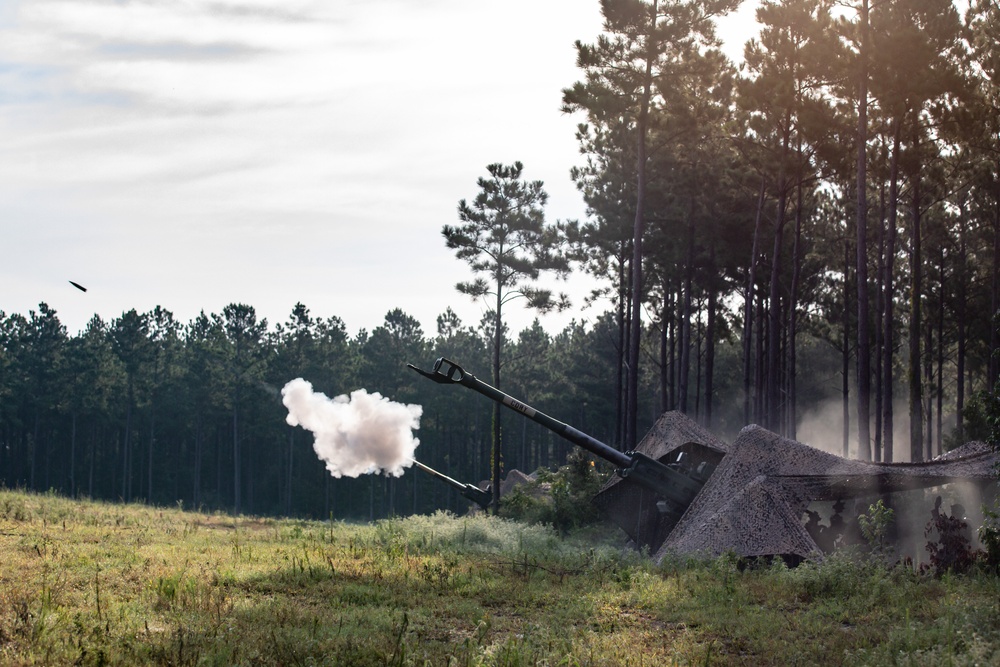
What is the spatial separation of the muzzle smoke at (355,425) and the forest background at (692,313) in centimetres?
804

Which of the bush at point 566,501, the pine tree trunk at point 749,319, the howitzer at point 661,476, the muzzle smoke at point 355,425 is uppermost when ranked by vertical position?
the pine tree trunk at point 749,319

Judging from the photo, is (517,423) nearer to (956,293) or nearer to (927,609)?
(956,293)

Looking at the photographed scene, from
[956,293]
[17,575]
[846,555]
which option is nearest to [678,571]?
[846,555]

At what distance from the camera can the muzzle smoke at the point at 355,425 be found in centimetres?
2931

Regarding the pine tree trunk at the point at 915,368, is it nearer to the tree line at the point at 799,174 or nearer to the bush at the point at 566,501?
the tree line at the point at 799,174

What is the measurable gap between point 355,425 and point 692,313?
29.5 m

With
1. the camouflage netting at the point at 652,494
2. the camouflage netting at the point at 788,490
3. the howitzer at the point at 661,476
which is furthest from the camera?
the camouflage netting at the point at 652,494

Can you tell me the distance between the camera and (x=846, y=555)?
1692 cm

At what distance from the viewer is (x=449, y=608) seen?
1340cm

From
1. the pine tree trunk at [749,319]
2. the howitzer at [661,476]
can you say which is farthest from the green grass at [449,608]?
the pine tree trunk at [749,319]

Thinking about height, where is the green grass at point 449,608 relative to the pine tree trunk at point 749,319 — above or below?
below

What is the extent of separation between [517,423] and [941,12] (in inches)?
2598

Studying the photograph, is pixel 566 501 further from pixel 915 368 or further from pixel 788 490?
pixel 788 490

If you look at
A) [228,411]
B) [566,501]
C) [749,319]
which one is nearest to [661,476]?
[566,501]
